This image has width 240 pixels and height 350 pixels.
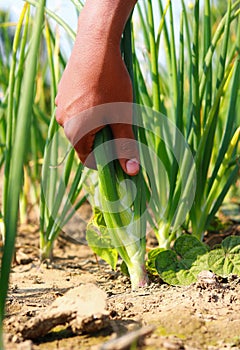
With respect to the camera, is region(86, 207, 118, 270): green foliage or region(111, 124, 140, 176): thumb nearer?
region(111, 124, 140, 176): thumb

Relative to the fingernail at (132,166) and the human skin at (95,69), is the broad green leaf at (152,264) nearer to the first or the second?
the fingernail at (132,166)

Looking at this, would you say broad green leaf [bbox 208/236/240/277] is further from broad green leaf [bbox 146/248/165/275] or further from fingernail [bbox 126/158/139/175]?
fingernail [bbox 126/158/139/175]

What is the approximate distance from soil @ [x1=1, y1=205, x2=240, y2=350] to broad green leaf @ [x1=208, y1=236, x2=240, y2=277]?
0.09 feet

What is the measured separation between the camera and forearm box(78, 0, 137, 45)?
1029 mm

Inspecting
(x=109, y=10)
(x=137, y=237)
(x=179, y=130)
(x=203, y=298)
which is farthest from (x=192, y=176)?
(x=109, y=10)

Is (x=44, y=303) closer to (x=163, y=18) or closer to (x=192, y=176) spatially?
Result: (x=192, y=176)

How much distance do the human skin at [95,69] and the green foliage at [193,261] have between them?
368 millimetres

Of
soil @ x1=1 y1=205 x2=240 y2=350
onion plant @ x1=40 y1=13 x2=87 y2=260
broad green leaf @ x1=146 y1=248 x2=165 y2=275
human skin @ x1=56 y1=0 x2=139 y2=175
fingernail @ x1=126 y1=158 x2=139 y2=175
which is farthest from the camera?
onion plant @ x1=40 y1=13 x2=87 y2=260

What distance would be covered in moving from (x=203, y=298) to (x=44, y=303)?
346 millimetres

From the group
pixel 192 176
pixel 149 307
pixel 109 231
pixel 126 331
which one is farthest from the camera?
pixel 192 176

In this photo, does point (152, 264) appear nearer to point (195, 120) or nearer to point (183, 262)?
point (183, 262)

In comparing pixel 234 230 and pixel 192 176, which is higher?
pixel 192 176

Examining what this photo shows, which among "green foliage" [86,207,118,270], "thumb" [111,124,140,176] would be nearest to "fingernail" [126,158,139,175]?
"thumb" [111,124,140,176]

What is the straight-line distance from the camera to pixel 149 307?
1019 mm
